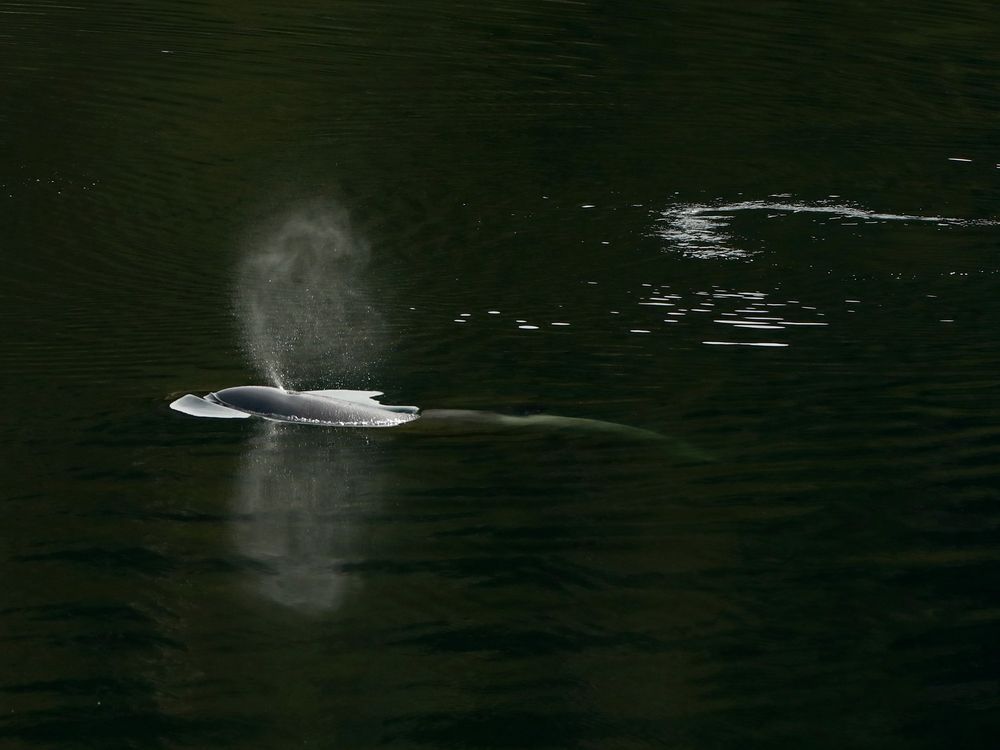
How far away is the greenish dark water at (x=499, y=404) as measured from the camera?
5840 mm

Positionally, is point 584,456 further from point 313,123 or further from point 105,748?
point 313,123

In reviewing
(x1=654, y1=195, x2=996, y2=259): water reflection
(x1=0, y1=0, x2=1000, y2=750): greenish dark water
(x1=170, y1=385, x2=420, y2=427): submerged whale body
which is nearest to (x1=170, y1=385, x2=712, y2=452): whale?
(x1=170, y1=385, x2=420, y2=427): submerged whale body

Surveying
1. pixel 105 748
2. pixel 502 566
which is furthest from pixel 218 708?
pixel 502 566

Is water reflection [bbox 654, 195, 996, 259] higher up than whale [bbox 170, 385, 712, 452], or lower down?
lower down

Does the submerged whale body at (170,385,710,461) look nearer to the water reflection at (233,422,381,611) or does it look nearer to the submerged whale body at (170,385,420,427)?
the submerged whale body at (170,385,420,427)

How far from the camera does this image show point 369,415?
30.1 ft

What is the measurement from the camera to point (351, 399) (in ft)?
31.2

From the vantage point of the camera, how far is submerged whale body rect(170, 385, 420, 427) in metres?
9.12

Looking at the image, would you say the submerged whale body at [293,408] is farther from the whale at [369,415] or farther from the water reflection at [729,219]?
the water reflection at [729,219]

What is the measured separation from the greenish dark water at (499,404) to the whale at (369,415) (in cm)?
15

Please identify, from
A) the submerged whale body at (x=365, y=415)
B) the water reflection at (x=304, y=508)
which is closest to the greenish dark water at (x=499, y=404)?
the water reflection at (x=304, y=508)

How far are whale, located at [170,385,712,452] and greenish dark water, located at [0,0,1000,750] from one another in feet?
0.48

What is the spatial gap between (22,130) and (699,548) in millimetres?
13235

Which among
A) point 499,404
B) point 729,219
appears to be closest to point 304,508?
point 499,404
